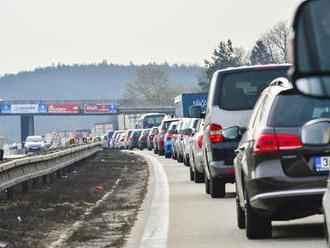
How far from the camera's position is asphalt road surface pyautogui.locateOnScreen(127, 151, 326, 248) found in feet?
31.6

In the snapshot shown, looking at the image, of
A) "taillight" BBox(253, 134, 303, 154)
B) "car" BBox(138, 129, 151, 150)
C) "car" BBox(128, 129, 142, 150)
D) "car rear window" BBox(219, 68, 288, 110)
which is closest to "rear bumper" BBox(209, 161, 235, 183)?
"car rear window" BBox(219, 68, 288, 110)

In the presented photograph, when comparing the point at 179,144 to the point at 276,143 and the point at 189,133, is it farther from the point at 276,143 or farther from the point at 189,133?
the point at 276,143

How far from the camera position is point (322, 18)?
135 inches

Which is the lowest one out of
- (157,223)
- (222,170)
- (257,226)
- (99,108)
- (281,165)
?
(157,223)

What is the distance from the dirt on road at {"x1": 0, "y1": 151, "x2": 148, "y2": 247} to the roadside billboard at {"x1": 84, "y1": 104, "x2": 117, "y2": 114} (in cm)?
15693

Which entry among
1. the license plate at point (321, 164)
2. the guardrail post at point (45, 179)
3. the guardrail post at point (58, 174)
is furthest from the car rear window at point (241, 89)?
the guardrail post at point (58, 174)

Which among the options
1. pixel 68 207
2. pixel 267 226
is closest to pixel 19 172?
pixel 68 207

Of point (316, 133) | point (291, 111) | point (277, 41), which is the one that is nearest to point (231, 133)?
point (291, 111)

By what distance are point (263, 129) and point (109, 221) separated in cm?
423

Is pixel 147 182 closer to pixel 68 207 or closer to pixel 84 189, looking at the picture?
pixel 84 189

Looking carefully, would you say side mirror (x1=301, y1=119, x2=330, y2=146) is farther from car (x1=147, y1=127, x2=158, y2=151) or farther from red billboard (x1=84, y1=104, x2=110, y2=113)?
red billboard (x1=84, y1=104, x2=110, y2=113)

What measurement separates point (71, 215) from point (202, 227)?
3.39 m

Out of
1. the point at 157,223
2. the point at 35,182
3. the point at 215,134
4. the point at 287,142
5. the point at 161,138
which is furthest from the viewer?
the point at 161,138

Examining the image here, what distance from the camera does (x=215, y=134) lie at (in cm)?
1634
